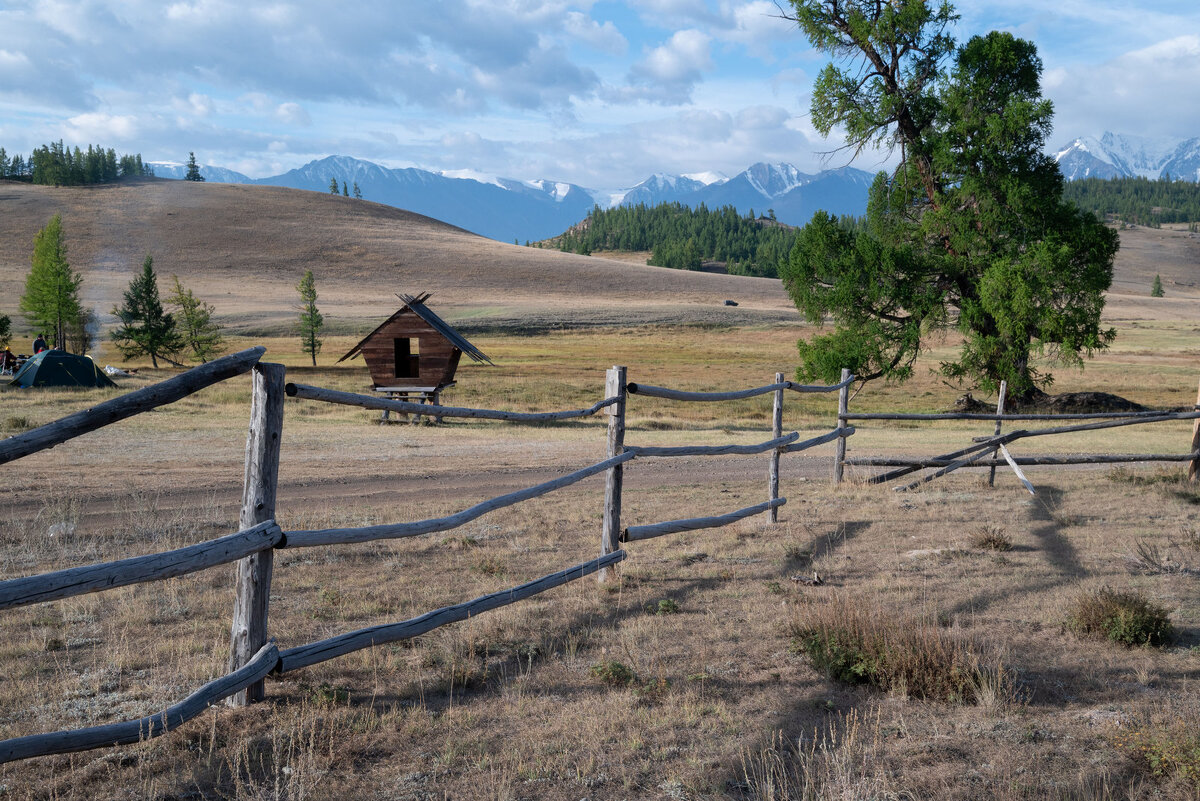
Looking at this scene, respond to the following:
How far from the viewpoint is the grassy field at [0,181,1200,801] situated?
3.80 meters

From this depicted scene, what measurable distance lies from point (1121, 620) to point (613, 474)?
155 inches

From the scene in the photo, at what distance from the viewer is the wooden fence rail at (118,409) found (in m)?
3.46

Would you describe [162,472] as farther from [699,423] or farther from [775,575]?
[699,423]

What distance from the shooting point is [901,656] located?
4.81 meters

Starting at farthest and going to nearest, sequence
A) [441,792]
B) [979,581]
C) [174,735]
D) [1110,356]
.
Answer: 1. [1110,356]
2. [979,581]
3. [174,735]
4. [441,792]

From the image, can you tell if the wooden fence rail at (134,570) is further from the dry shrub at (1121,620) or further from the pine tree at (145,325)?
the pine tree at (145,325)

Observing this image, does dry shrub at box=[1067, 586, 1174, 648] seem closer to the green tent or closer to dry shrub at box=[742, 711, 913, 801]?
dry shrub at box=[742, 711, 913, 801]

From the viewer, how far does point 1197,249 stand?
17975cm

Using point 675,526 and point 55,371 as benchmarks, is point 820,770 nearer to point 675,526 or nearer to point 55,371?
point 675,526

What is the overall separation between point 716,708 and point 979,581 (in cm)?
386

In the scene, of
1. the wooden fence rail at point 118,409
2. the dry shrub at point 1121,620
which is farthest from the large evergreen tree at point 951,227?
the wooden fence rail at point 118,409

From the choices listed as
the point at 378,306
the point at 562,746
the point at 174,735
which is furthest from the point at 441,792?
the point at 378,306

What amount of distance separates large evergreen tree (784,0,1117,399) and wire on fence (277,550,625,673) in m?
19.3

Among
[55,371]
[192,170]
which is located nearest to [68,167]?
[192,170]
